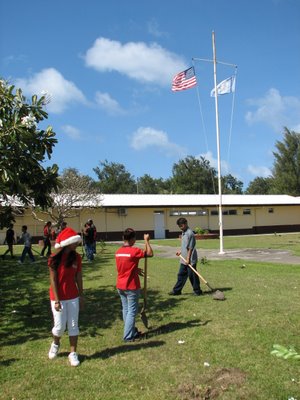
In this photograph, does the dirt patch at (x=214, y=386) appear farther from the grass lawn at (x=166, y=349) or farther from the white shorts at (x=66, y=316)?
the white shorts at (x=66, y=316)

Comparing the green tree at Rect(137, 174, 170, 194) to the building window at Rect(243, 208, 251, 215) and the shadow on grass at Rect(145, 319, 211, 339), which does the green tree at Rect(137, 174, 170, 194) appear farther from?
the shadow on grass at Rect(145, 319, 211, 339)

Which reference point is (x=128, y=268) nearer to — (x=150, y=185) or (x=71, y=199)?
(x=71, y=199)

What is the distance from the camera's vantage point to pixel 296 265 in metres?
14.7

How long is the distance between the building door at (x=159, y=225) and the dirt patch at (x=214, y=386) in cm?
3363

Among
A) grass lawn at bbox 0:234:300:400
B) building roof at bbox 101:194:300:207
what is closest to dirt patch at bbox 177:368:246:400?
grass lawn at bbox 0:234:300:400

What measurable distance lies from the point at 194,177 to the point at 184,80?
179 ft

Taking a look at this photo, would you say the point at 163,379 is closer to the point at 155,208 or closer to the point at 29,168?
the point at 29,168

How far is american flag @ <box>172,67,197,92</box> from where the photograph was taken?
71.9 ft

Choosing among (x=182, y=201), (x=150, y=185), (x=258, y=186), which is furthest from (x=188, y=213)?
(x=258, y=186)

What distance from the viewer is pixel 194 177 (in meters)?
76.2

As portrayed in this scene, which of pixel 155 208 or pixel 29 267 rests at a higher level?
pixel 155 208

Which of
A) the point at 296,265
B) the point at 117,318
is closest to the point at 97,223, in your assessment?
the point at 296,265

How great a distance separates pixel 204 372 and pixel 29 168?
164 inches

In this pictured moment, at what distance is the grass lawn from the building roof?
1027 inches
